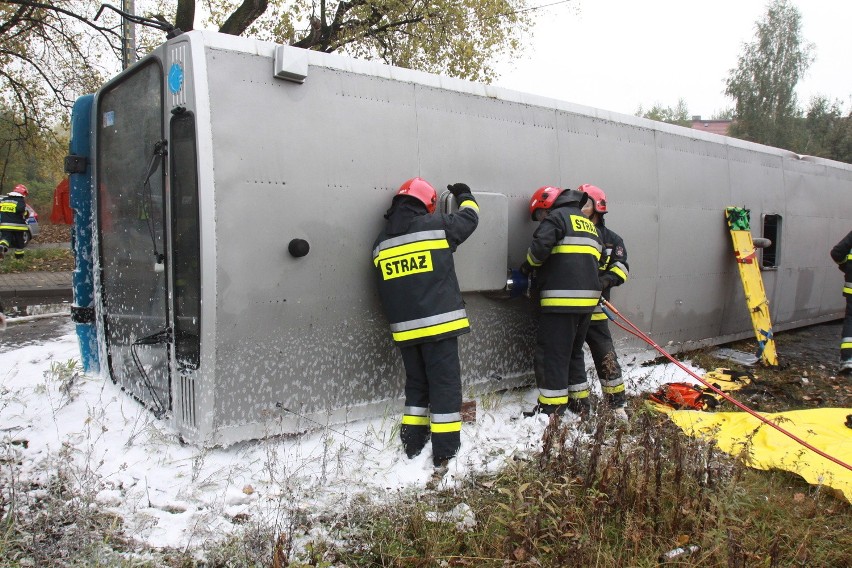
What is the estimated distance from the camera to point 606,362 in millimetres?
4699

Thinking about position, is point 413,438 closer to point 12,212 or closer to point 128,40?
point 128,40

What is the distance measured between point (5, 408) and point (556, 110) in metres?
4.63

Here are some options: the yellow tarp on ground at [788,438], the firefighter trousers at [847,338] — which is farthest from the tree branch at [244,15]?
the firefighter trousers at [847,338]

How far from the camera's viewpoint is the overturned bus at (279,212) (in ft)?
11.3

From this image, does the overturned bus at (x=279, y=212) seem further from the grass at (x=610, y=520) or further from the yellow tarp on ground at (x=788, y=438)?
the yellow tarp on ground at (x=788, y=438)

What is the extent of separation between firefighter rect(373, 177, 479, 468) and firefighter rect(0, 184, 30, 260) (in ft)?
37.9

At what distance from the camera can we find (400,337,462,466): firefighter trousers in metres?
3.71

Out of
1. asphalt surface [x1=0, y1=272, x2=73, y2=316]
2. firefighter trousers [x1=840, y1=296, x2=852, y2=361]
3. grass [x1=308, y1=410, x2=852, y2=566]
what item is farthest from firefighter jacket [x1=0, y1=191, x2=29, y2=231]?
firefighter trousers [x1=840, y1=296, x2=852, y2=361]

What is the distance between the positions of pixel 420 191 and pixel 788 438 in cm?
296

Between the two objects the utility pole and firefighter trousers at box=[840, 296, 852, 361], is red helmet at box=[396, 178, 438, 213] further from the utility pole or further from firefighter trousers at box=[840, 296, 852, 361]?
the utility pole

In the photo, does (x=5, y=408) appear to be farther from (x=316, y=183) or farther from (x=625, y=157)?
(x=625, y=157)

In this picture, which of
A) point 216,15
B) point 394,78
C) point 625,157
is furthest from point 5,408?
point 216,15

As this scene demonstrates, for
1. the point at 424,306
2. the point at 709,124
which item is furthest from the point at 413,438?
the point at 709,124

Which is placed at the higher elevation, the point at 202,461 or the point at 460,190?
the point at 460,190
